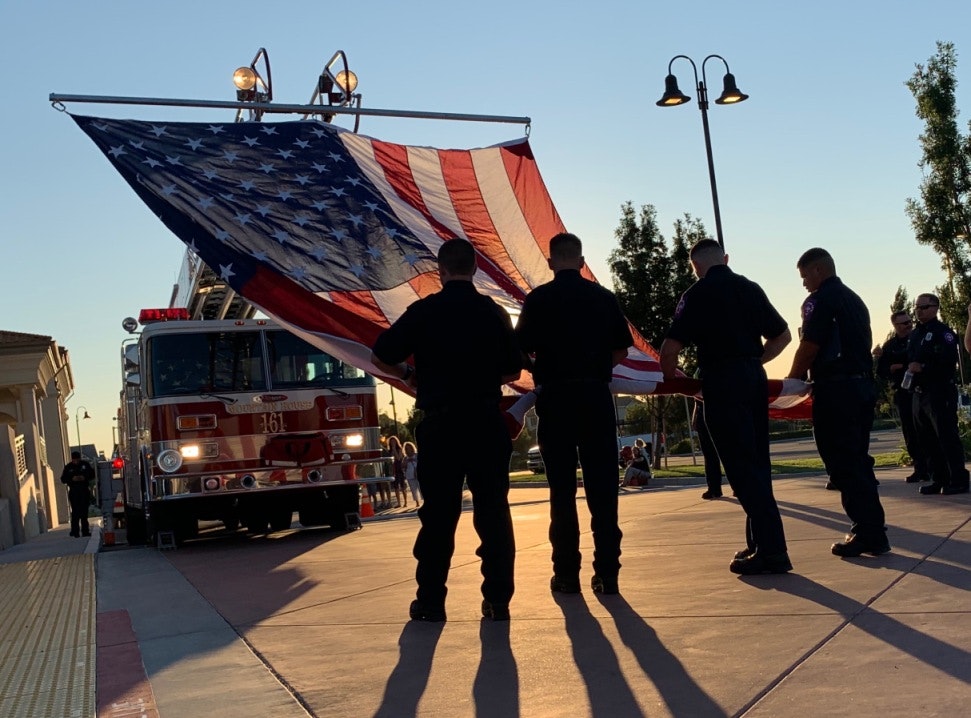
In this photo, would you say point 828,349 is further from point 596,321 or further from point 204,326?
point 204,326

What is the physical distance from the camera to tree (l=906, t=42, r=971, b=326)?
125 feet

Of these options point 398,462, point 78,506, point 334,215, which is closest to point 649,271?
point 398,462

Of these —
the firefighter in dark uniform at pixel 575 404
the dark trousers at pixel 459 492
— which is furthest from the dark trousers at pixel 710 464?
the dark trousers at pixel 459 492

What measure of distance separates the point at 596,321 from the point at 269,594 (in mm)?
3182

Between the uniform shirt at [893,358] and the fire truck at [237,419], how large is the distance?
5663 millimetres

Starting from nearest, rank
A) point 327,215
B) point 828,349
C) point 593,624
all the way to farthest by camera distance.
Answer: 1. point 593,624
2. point 828,349
3. point 327,215

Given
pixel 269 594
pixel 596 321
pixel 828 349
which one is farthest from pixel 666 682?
pixel 269 594

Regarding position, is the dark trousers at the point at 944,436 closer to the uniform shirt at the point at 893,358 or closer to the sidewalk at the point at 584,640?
the uniform shirt at the point at 893,358

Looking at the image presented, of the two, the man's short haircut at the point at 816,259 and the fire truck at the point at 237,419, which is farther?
the fire truck at the point at 237,419

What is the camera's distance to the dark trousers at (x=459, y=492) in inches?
243

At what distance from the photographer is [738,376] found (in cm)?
686

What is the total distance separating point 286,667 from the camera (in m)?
5.30

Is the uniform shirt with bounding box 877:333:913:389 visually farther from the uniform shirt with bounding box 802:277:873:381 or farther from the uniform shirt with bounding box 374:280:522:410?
the uniform shirt with bounding box 374:280:522:410

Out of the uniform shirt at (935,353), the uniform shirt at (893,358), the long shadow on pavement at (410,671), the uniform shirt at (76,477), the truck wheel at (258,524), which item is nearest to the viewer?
the long shadow on pavement at (410,671)
